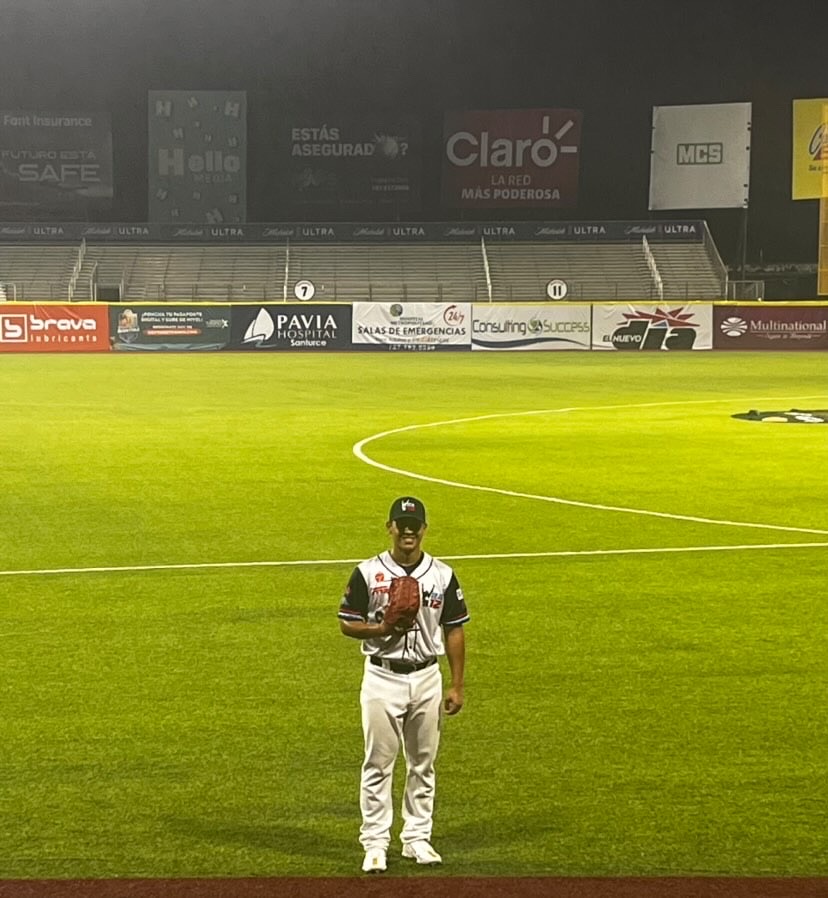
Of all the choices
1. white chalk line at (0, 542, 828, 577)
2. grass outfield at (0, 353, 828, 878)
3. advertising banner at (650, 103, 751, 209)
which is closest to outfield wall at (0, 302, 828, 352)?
advertising banner at (650, 103, 751, 209)

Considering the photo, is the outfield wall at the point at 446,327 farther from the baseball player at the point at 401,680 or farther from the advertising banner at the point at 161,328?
the baseball player at the point at 401,680

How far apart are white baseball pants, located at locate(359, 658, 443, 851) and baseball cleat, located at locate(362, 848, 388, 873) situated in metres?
0.03

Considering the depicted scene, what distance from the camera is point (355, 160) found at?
2255 inches

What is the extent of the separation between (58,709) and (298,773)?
1823 millimetres

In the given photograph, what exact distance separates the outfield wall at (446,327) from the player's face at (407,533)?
43485 mm

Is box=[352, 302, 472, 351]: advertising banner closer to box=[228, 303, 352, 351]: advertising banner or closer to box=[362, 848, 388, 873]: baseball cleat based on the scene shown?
box=[228, 303, 352, 351]: advertising banner

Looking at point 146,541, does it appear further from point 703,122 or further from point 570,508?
point 703,122

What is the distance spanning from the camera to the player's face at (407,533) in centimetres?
593

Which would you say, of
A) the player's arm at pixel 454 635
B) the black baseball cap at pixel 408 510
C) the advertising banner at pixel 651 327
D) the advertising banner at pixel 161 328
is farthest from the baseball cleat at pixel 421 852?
the advertising banner at pixel 651 327

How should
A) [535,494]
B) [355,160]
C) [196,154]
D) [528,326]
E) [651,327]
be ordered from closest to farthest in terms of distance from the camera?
[535,494] → [528,326] → [651,327] → [196,154] → [355,160]

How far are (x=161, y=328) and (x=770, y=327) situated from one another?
21141 mm

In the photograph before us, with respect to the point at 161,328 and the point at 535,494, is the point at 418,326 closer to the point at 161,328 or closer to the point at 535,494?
the point at 161,328

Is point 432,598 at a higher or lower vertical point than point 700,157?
lower

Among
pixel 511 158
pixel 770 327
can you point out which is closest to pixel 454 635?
pixel 770 327
